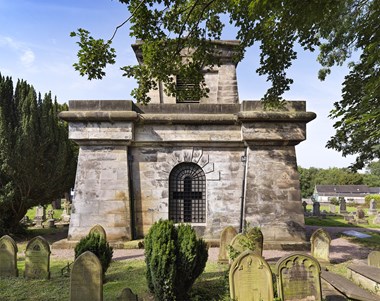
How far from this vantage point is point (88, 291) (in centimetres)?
528

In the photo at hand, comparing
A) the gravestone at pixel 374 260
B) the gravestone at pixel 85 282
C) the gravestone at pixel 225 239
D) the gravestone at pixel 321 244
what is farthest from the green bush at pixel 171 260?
the gravestone at pixel 374 260

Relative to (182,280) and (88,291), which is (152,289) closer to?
(182,280)

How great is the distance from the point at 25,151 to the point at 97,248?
24.2 feet

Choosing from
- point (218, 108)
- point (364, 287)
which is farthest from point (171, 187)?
point (364, 287)

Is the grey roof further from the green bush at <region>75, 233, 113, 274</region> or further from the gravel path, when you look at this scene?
the green bush at <region>75, 233, 113, 274</region>

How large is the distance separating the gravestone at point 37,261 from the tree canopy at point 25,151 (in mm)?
5876

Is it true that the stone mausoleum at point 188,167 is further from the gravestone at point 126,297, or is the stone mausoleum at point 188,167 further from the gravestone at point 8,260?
the gravestone at point 126,297

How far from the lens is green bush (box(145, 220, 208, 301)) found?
5223mm

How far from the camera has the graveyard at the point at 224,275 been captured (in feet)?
17.0

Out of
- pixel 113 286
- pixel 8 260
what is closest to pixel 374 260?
pixel 113 286

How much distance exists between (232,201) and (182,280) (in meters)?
5.88

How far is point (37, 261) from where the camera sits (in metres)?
7.06

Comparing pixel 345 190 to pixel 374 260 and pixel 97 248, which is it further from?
pixel 97 248

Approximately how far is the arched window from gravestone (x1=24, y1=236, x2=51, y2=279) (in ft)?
16.6
